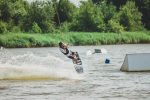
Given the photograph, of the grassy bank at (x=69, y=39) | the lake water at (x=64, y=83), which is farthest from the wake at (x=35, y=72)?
the grassy bank at (x=69, y=39)

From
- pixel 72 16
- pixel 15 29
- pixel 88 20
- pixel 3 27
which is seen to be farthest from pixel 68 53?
pixel 72 16

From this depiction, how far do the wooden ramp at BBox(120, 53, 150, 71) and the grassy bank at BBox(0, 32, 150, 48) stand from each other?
42.2 meters

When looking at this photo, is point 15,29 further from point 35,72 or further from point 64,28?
point 35,72

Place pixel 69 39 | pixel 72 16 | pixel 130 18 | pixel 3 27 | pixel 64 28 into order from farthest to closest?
pixel 72 16 → pixel 130 18 → pixel 64 28 → pixel 3 27 → pixel 69 39

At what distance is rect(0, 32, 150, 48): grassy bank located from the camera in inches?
2840

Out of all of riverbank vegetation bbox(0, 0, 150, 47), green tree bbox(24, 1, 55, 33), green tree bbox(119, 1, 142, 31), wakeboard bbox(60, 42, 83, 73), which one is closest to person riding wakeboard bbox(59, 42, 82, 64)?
wakeboard bbox(60, 42, 83, 73)

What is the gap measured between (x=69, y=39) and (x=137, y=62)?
4579cm

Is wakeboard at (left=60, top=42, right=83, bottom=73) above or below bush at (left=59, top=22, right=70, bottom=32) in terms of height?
above

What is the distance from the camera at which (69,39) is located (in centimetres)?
7544

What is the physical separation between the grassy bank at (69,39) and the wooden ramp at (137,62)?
4219 cm

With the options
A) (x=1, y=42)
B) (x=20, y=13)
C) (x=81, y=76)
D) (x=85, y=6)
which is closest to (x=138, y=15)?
(x=85, y=6)

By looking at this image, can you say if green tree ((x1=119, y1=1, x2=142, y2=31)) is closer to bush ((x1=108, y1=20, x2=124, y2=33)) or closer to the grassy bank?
bush ((x1=108, y1=20, x2=124, y2=33))

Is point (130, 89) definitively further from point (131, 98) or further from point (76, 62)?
point (76, 62)

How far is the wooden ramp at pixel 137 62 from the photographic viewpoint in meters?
29.7
